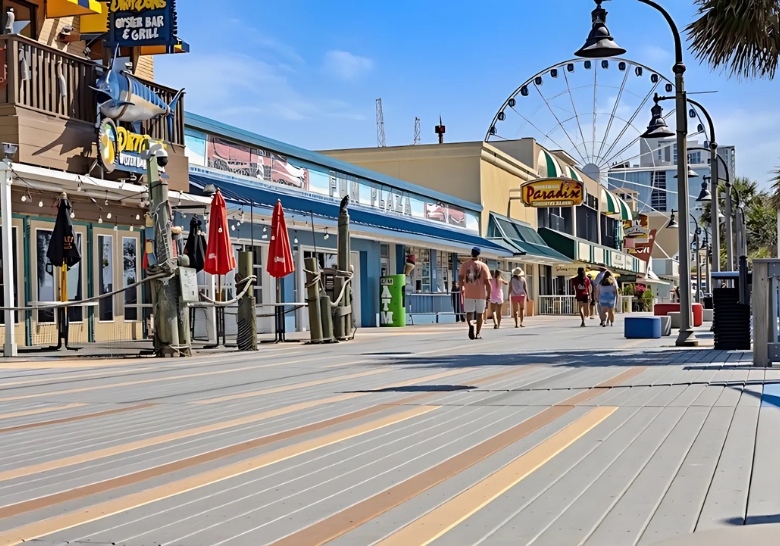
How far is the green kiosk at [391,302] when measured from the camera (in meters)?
31.4

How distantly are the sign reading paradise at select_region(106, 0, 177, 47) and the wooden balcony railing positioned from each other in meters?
2.04

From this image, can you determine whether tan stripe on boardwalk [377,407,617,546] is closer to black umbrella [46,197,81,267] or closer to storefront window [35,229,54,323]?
black umbrella [46,197,81,267]

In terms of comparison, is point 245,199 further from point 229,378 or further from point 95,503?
point 95,503

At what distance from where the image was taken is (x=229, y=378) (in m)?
11.7

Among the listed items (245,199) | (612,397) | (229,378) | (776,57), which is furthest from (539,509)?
(245,199)

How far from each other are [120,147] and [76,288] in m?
2.81

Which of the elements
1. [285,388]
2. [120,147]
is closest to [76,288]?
[120,147]

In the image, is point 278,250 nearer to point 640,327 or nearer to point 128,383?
point 640,327

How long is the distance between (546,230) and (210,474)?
5124 centimetres

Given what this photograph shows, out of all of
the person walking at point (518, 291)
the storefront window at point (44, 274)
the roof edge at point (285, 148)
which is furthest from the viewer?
the person walking at point (518, 291)

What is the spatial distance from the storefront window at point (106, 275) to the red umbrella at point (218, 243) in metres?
3.59

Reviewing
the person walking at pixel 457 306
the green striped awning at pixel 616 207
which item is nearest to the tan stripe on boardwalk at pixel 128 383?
the person walking at pixel 457 306

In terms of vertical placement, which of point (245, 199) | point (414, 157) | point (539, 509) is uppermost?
point (414, 157)

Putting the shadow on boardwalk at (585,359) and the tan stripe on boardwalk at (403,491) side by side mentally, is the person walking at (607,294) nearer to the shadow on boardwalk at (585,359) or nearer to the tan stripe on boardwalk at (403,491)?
the shadow on boardwalk at (585,359)
